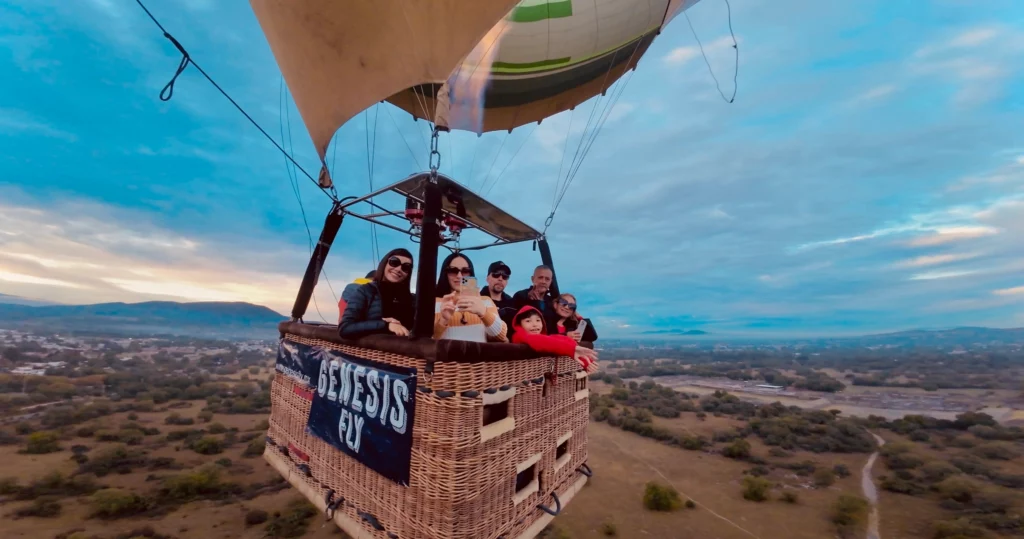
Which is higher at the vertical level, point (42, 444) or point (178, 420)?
point (42, 444)

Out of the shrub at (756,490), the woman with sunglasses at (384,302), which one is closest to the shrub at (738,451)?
the shrub at (756,490)

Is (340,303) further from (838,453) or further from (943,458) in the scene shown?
(943,458)

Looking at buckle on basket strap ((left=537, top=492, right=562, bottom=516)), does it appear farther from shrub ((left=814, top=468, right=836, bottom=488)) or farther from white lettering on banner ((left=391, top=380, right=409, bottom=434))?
shrub ((left=814, top=468, right=836, bottom=488))

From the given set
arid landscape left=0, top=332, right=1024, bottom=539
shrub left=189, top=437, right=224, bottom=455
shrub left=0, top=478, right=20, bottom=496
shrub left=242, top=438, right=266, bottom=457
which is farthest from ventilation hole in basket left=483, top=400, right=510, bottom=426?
shrub left=189, top=437, right=224, bottom=455

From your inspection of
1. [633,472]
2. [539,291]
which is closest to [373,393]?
[539,291]

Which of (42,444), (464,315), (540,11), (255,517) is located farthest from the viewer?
(42,444)

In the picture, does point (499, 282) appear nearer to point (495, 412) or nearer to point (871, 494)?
point (495, 412)

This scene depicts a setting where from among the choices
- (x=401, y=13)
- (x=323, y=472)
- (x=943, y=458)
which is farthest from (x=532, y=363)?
(x=943, y=458)
